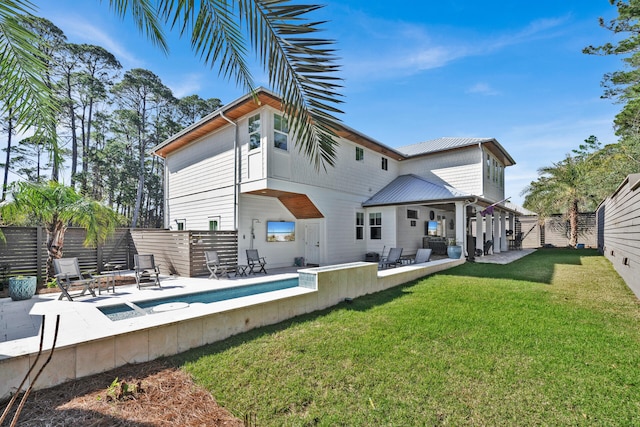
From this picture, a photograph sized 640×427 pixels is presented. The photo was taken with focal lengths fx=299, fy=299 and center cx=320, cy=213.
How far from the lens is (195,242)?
1006cm

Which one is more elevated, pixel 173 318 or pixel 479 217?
pixel 479 217

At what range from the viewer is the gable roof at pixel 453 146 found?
567 inches

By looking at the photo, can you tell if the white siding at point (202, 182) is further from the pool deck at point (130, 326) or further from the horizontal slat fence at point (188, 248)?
the pool deck at point (130, 326)

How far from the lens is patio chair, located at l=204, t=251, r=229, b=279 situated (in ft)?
32.1

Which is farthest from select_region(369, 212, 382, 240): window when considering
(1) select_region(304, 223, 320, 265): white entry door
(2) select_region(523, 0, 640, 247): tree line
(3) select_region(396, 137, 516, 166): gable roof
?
(2) select_region(523, 0, 640, 247): tree line

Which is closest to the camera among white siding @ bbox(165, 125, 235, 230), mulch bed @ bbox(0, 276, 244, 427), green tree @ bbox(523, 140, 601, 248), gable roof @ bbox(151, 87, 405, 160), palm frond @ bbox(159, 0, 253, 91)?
palm frond @ bbox(159, 0, 253, 91)

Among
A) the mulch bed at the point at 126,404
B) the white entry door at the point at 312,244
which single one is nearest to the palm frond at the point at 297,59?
the mulch bed at the point at 126,404

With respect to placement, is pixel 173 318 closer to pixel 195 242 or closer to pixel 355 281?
pixel 355 281

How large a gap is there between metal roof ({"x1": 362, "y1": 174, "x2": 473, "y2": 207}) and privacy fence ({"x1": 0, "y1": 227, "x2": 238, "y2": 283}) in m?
7.23

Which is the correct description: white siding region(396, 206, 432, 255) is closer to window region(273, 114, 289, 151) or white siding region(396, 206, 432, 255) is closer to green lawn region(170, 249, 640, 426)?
window region(273, 114, 289, 151)

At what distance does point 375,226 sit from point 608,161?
52.5ft

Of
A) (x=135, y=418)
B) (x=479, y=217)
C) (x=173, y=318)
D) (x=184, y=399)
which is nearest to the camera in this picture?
(x=135, y=418)

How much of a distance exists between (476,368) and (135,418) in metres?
3.56

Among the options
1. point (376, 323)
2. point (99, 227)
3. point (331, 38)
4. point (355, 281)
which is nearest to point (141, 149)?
point (99, 227)
